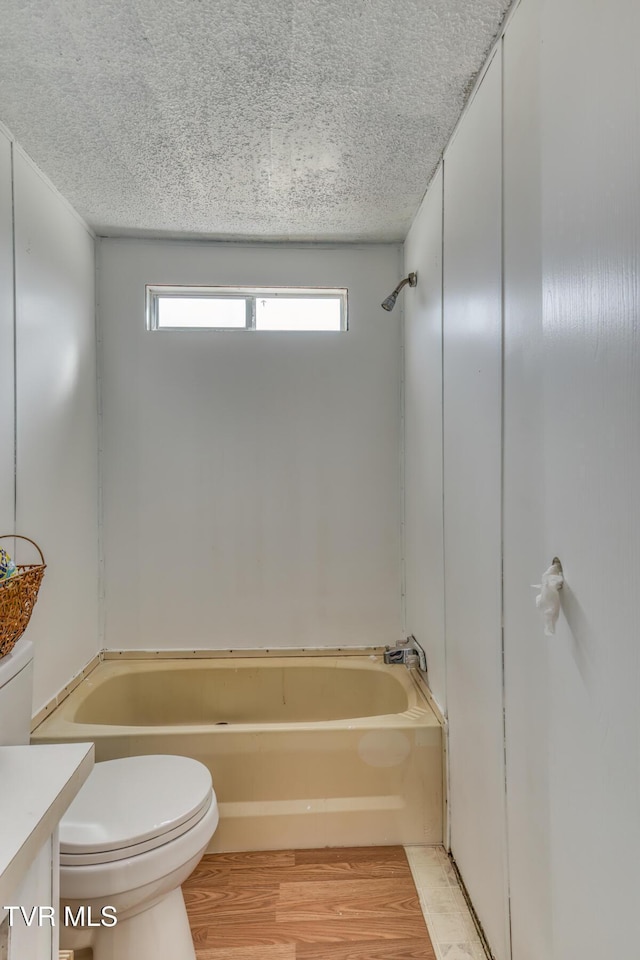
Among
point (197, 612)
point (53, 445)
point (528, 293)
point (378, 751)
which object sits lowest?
point (378, 751)

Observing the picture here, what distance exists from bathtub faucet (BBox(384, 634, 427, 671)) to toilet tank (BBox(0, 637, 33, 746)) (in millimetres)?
1439

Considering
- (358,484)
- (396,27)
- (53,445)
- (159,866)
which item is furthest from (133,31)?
(159,866)

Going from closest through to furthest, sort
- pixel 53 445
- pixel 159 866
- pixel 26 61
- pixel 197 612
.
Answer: pixel 159 866
pixel 26 61
pixel 53 445
pixel 197 612

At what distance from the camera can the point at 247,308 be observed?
2.67 meters

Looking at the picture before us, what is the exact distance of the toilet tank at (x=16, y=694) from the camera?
132 centimetres

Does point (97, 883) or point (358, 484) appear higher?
point (358, 484)

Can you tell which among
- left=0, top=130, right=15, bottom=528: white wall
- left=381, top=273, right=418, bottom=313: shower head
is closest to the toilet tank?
left=0, top=130, right=15, bottom=528: white wall

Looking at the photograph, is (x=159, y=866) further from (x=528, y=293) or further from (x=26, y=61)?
(x=26, y=61)

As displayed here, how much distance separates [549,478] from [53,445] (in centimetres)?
187

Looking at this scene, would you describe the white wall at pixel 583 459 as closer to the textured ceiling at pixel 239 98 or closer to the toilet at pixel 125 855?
the textured ceiling at pixel 239 98

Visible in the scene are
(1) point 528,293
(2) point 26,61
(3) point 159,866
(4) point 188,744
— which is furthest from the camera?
(4) point 188,744

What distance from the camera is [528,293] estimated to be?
117 cm

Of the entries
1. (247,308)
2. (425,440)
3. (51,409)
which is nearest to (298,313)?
(247,308)

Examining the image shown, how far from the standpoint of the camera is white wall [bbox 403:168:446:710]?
76.7 inches
